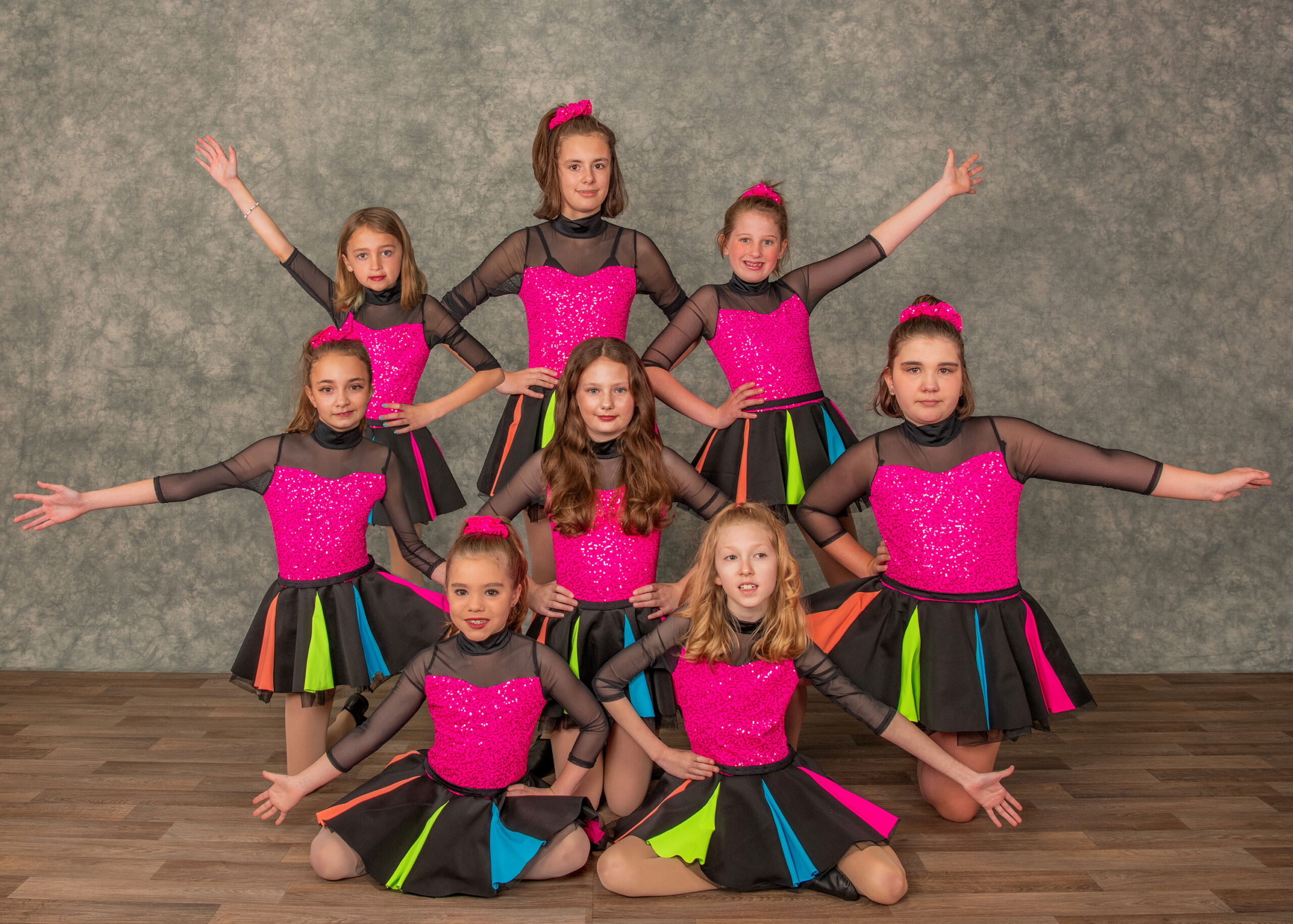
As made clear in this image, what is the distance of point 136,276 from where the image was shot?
14.6ft

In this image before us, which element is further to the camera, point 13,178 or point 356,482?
point 13,178

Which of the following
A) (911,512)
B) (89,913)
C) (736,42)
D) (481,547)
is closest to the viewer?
(89,913)

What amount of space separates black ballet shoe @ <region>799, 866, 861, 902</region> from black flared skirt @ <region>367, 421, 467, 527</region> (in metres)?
1.70

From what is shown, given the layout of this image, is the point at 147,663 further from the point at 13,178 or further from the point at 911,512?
the point at 911,512

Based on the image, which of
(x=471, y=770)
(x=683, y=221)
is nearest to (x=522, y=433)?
(x=471, y=770)

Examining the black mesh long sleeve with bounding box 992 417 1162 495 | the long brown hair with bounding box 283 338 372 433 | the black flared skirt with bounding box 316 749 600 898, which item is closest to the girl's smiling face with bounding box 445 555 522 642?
the black flared skirt with bounding box 316 749 600 898

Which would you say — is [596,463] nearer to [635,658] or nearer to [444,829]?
[635,658]

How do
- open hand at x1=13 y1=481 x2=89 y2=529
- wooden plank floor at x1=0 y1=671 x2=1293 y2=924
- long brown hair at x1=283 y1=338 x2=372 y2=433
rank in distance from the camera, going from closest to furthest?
wooden plank floor at x1=0 y1=671 x2=1293 y2=924 → open hand at x1=13 y1=481 x2=89 y2=529 → long brown hair at x1=283 y1=338 x2=372 y2=433

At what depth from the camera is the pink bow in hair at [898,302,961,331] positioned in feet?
10.1

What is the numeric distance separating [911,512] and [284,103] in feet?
10.1

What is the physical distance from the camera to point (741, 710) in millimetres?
2730

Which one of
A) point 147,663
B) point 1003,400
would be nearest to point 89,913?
point 147,663

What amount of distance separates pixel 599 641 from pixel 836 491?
82 cm

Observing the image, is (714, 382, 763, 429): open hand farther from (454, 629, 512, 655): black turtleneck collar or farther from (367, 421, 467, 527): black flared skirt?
(454, 629, 512, 655): black turtleneck collar
